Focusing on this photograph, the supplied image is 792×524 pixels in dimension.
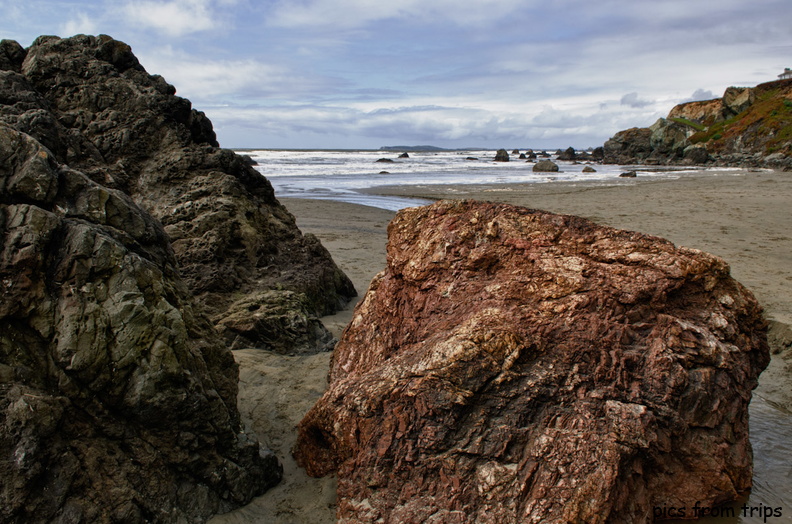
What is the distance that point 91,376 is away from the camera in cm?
263

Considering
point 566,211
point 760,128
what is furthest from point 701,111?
point 566,211

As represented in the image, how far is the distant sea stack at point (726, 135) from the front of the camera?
126ft

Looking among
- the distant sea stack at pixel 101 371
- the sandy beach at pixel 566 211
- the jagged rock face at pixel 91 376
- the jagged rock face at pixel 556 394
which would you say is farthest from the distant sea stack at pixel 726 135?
the jagged rock face at pixel 91 376

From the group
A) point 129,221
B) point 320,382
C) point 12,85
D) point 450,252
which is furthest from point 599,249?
point 12,85

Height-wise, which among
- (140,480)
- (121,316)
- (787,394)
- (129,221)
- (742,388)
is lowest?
(787,394)

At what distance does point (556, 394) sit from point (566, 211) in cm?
1337

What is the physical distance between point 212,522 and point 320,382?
188cm

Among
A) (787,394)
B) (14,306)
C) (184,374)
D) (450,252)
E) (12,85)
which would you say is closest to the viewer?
(14,306)

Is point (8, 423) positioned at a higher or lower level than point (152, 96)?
lower

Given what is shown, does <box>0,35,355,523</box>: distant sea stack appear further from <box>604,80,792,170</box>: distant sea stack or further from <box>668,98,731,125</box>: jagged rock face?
<box>668,98,731,125</box>: jagged rock face

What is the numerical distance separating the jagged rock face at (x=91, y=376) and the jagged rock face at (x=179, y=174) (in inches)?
97.6

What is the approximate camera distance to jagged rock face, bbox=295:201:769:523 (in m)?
2.70

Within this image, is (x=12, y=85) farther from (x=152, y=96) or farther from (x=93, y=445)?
Result: (x=93, y=445)

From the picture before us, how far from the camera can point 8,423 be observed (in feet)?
7.63
